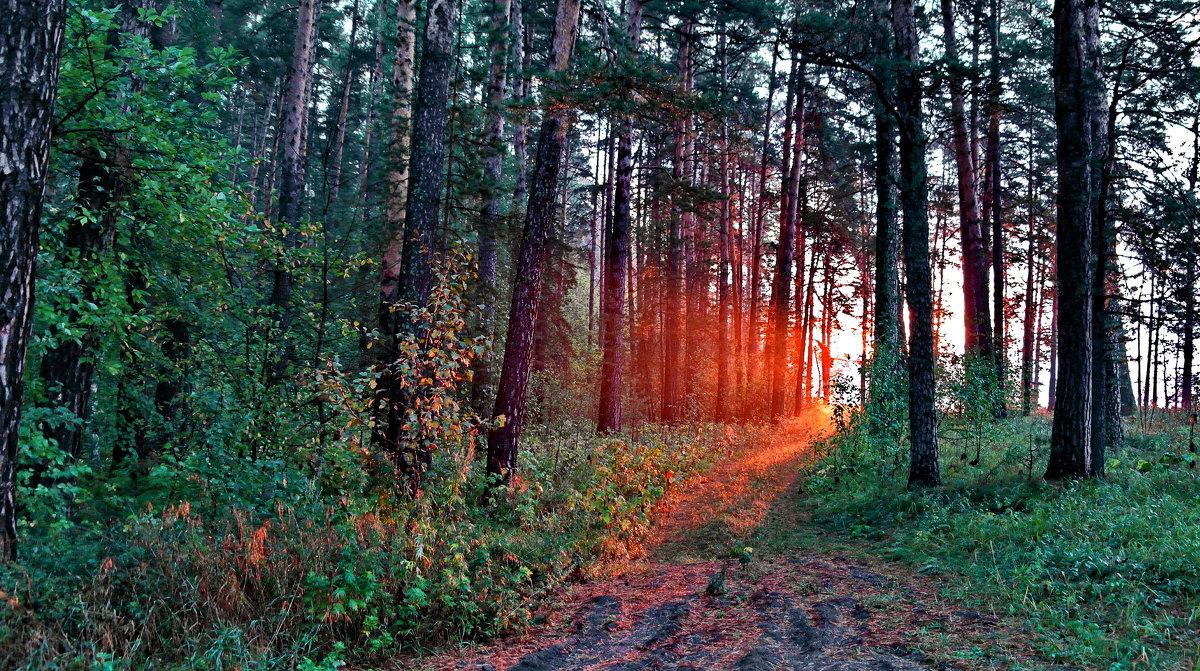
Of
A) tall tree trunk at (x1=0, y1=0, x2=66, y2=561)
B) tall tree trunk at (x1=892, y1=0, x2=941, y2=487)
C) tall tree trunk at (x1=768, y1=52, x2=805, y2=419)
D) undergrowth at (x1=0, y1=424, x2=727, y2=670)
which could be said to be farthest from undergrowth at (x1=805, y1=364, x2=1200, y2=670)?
tall tree trunk at (x1=768, y1=52, x2=805, y2=419)

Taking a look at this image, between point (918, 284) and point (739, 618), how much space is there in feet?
20.4

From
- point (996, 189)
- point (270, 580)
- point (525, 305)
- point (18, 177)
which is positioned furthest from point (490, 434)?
point (996, 189)

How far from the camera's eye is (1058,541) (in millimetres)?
6312

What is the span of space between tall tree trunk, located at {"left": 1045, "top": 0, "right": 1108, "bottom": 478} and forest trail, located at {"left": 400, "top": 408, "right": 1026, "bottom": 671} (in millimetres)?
3888

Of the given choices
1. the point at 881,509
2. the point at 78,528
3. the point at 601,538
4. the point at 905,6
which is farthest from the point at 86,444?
the point at 905,6

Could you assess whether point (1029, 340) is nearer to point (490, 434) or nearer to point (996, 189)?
point (996, 189)

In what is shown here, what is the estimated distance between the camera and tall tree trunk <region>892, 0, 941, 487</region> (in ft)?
30.1

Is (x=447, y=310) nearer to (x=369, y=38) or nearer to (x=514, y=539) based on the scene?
(x=514, y=539)

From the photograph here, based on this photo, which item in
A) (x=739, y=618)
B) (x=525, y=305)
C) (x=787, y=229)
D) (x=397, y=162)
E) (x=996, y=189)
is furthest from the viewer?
(x=787, y=229)

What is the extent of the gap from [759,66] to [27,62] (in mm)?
23886

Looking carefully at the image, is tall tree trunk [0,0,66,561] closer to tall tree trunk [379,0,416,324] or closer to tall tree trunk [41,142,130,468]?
tall tree trunk [41,142,130,468]

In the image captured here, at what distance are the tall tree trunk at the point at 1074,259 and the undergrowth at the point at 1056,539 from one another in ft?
2.04

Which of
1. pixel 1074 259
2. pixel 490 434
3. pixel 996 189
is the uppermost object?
pixel 996 189

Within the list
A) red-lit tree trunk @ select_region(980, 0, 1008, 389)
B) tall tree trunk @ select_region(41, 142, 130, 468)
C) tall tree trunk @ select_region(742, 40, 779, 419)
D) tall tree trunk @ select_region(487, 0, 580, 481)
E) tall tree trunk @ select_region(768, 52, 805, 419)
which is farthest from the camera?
tall tree trunk @ select_region(742, 40, 779, 419)
